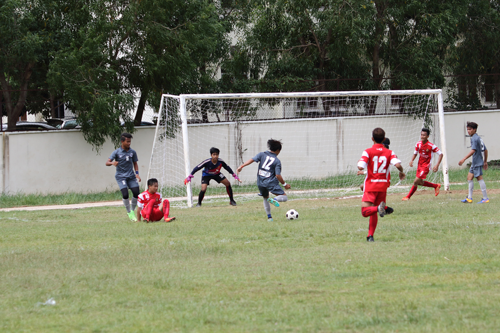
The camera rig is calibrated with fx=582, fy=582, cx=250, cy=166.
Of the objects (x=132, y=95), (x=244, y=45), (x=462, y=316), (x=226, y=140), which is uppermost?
(x=244, y=45)

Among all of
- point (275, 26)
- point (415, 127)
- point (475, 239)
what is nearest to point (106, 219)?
point (475, 239)

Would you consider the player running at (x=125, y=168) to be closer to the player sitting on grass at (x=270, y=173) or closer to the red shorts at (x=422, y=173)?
the player sitting on grass at (x=270, y=173)

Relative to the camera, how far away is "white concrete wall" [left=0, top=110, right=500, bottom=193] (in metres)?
18.9

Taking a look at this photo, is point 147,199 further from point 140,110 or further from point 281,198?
point 140,110

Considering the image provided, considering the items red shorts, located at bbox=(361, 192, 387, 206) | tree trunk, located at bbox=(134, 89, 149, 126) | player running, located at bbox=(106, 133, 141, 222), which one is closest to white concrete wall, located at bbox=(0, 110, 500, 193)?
tree trunk, located at bbox=(134, 89, 149, 126)

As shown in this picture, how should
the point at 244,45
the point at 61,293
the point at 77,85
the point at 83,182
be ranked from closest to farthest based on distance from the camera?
the point at 61,293
the point at 77,85
the point at 83,182
the point at 244,45

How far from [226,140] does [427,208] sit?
10617mm

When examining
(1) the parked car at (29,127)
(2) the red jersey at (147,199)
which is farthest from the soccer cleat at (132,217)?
(1) the parked car at (29,127)

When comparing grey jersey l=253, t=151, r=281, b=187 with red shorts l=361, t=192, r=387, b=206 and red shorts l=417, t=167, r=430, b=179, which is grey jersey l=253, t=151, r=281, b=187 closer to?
red shorts l=361, t=192, r=387, b=206

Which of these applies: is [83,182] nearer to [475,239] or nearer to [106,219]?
[106,219]

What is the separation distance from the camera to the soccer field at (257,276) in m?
4.47

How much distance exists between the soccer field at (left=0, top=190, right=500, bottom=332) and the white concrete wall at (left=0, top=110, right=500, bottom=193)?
354 inches

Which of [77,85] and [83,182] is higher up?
[77,85]

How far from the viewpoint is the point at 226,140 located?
2139cm
